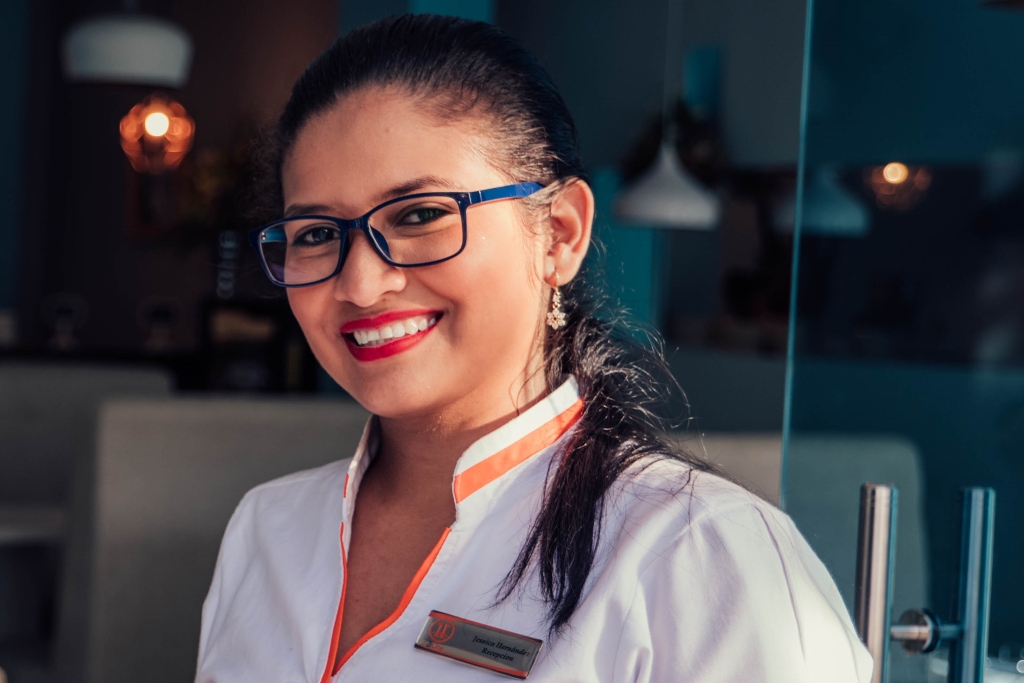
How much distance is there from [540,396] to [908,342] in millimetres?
374

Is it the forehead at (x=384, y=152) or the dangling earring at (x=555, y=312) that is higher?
the forehead at (x=384, y=152)

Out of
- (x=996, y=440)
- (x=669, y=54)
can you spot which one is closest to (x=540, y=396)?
(x=996, y=440)

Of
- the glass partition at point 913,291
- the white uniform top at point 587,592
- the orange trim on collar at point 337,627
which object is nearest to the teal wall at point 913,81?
the glass partition at point 913,291

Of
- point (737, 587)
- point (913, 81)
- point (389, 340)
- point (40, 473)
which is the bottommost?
point (40, 473)

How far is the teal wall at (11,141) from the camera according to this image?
7047 mm

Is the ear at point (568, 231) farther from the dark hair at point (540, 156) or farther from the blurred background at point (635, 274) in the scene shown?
the blurred background at point (635, 274)

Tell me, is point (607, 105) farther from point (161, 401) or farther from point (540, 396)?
point (540, 396)

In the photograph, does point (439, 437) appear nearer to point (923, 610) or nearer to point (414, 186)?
point (414, 186)

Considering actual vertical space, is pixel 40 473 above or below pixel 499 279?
below

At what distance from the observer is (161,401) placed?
240cm

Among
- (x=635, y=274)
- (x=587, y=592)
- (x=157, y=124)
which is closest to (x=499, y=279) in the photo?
(x=587, y=592)

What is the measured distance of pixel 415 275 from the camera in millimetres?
1055

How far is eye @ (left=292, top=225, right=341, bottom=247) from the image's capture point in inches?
42.9

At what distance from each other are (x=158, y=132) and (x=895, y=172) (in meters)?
5.53
